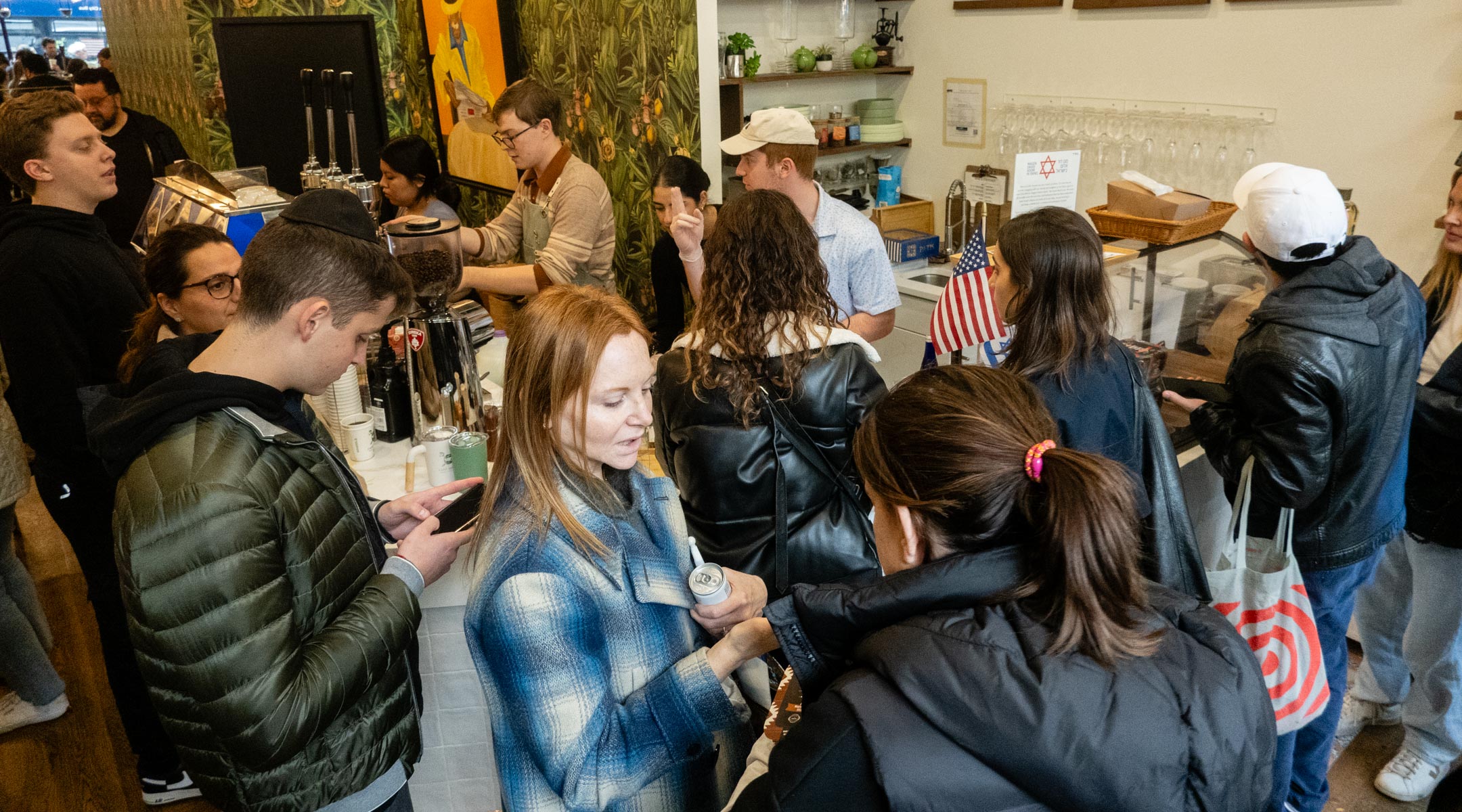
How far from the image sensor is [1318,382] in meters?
2.16

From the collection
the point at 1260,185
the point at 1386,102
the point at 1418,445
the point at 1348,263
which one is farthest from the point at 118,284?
the point at 1386,102

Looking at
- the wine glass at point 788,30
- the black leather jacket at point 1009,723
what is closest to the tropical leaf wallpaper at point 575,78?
the wine glass at point 788,30

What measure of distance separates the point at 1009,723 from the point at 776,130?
8.99 feet

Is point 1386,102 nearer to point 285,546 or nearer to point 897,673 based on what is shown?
point 897,673

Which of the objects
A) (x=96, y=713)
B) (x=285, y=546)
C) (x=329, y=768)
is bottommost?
(x=96, y=713)

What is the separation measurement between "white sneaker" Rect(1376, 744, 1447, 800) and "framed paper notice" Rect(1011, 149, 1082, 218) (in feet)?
6.50

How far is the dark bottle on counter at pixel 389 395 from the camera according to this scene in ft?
8.34

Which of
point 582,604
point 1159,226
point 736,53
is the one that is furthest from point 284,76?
point 582,604

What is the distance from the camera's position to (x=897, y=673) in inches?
41.4

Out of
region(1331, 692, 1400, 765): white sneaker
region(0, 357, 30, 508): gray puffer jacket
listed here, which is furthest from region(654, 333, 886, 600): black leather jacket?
region(0, 357, 30, 508): gray puffer jacket

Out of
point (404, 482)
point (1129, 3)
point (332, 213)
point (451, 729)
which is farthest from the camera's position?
point (1129, 3)

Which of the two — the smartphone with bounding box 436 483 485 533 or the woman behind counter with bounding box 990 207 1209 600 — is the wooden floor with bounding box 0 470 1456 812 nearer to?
the smartphone with bounding box 436 483 485 533

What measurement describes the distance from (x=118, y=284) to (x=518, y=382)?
6.72 ft

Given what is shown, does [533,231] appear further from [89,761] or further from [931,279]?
[89,761]
